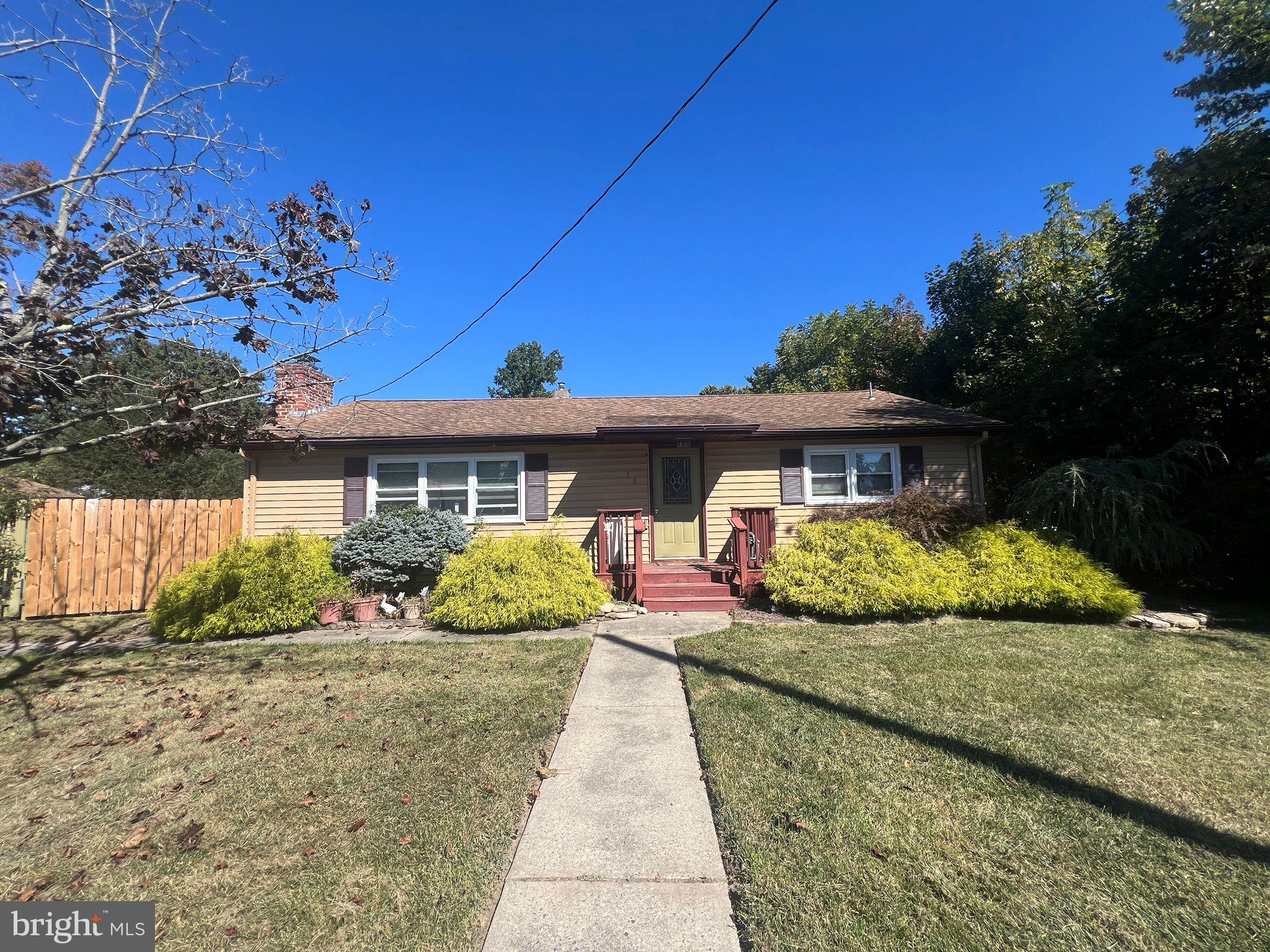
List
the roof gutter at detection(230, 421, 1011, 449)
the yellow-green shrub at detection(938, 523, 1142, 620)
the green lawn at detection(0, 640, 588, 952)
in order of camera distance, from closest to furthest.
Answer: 1. the green lawn at detection(0, 640, 588, 952)
2. the yellow-green shrub at detection(938, 523, 1142, 620)
3. the roof gutter at detection(230, 421, 1011, 449)

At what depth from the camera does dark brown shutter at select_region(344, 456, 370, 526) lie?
9930 mm

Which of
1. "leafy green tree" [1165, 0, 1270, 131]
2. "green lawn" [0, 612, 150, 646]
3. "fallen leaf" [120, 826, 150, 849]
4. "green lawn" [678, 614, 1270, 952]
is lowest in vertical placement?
"fallen leaf" [120, 826, 150, 849]

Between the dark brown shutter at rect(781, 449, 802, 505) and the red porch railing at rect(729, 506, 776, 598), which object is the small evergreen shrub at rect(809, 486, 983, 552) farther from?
the red porch railing at rect(729, 506, 776, 598)

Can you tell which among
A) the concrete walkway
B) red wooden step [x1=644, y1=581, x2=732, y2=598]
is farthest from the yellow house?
the concrete walkway

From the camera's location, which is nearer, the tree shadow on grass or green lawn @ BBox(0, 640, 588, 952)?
green lawn @ BBox(0, 640, 588, 952)

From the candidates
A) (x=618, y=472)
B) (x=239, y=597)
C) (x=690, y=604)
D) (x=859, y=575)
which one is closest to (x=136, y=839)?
(x=239, y=597)

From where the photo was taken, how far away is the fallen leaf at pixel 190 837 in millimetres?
2783

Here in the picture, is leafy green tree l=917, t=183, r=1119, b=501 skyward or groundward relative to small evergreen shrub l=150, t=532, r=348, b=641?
skyward

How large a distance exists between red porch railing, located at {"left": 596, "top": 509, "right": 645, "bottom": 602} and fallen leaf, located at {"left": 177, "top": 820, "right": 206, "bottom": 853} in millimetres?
6058

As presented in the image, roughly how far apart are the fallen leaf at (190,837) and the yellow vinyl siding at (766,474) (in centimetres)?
837

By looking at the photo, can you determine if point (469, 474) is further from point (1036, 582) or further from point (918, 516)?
point (1036, 582)

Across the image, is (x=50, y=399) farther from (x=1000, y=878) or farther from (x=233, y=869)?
(x=1000, y=878)

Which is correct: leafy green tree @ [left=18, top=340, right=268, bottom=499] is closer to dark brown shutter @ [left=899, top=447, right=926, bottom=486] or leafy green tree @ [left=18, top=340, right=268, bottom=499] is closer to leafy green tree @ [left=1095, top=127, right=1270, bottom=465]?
dark brown shutter @ [left=899, top=447, right=926, bottom=486]

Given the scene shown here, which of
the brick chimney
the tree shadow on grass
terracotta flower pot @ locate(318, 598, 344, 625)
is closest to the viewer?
the tree shadow on grass
